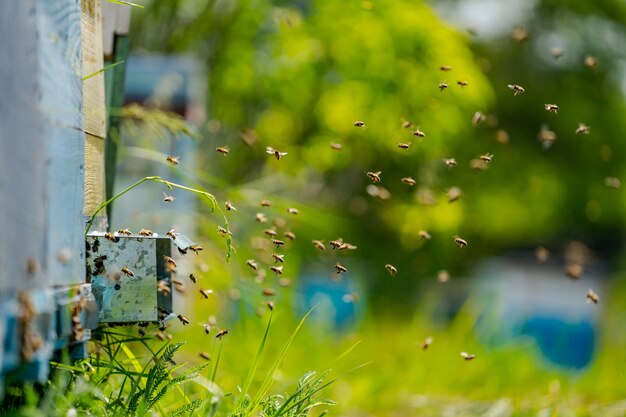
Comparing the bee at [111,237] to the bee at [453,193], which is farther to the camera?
the bee at [453,193]

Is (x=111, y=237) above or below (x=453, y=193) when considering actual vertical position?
above

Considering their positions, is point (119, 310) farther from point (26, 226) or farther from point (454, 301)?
point (454, 301)

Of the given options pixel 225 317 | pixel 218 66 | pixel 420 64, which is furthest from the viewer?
pixel 218 66

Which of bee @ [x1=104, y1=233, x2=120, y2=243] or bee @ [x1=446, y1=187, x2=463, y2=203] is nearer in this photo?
bee @ [x1=104, y1=233, x2=120, y2=243]

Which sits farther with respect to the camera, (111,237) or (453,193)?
(453,193)

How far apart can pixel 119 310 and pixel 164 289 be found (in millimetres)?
158

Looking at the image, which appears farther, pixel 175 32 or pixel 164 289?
pixel 175 32

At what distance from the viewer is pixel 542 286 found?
35.9 ft

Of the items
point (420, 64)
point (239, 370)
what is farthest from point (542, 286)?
point (239, 370)

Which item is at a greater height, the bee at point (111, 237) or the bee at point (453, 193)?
the bee at point (111, 237)

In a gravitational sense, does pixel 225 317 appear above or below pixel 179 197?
below

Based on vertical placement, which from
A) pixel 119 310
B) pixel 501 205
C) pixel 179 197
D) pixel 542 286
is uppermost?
pixel 119 310

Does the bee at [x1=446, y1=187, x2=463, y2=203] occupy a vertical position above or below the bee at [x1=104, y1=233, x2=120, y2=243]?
below

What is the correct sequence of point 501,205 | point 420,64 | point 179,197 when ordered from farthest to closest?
point 501,205
point 420,64
point 179,197
